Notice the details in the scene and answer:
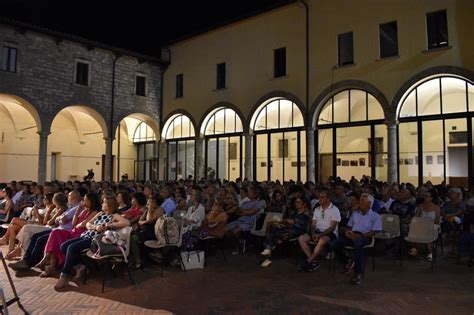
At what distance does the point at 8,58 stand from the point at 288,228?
15083 mm

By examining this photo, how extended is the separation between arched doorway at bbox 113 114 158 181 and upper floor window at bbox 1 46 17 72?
8.55 metres

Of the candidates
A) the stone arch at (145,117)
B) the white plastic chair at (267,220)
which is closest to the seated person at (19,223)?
the white plastic chair at (267,220)

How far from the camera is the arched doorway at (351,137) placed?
1437 cm

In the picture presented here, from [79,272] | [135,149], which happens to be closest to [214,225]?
[79,272]

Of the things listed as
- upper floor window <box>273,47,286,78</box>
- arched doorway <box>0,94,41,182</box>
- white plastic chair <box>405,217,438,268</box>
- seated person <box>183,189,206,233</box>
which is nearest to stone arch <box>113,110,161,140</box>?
arched doorway <box>0,94,41,182</box>

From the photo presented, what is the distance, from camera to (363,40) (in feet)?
46.9

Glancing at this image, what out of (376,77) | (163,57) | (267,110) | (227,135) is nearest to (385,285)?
(376,77)

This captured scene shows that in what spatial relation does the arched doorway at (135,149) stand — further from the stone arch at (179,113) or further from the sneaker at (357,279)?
the sneaker at (357,279)

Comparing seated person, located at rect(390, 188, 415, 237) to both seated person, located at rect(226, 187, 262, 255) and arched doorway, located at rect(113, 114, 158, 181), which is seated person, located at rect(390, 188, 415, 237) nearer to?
seated person, located at rect(226, 187, 262, 255)

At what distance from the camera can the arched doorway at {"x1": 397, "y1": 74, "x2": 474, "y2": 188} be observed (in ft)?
41.0

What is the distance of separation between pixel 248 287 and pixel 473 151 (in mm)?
10381

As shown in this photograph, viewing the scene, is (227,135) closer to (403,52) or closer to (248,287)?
(403,52)

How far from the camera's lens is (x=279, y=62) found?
16.8 metres

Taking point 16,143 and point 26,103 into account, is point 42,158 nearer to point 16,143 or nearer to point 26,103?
point 26,103
